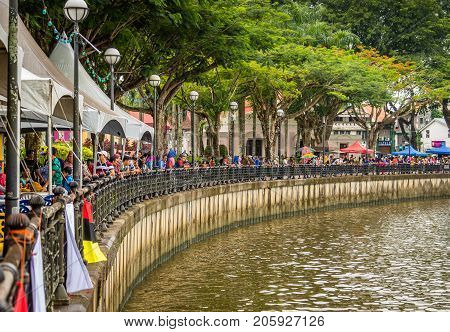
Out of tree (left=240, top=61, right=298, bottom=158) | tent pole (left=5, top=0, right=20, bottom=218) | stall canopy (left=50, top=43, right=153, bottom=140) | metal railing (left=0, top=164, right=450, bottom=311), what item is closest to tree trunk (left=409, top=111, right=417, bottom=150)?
tree (left=240, top=61, right=298, bottom=158)

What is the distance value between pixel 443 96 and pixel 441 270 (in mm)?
49512

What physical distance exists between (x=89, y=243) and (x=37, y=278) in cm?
610

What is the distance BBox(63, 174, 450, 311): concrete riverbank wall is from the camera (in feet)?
57.1

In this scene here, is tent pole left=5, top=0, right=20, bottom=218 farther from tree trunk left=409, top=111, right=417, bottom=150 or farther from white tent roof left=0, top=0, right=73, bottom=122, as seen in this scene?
tree trunk left=409, top=111, right=417, bottom=150

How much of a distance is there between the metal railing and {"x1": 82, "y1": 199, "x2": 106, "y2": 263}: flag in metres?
0.21

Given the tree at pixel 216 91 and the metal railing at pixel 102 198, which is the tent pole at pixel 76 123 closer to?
the metal railing at pixel 102 198

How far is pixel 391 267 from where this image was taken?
30.0m

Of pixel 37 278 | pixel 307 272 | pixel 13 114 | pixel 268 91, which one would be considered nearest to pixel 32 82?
pixel 13 114

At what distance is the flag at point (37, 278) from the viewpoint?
793cm

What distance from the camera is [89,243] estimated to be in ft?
46.8

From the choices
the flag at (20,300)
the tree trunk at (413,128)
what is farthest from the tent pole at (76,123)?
the tree trunk at (413,128)

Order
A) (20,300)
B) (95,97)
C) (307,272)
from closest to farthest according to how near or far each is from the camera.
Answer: (20,300) < (95,97) < (307,272)

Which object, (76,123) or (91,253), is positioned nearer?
(91,253)

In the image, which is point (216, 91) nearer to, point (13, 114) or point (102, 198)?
point (102, 198)
